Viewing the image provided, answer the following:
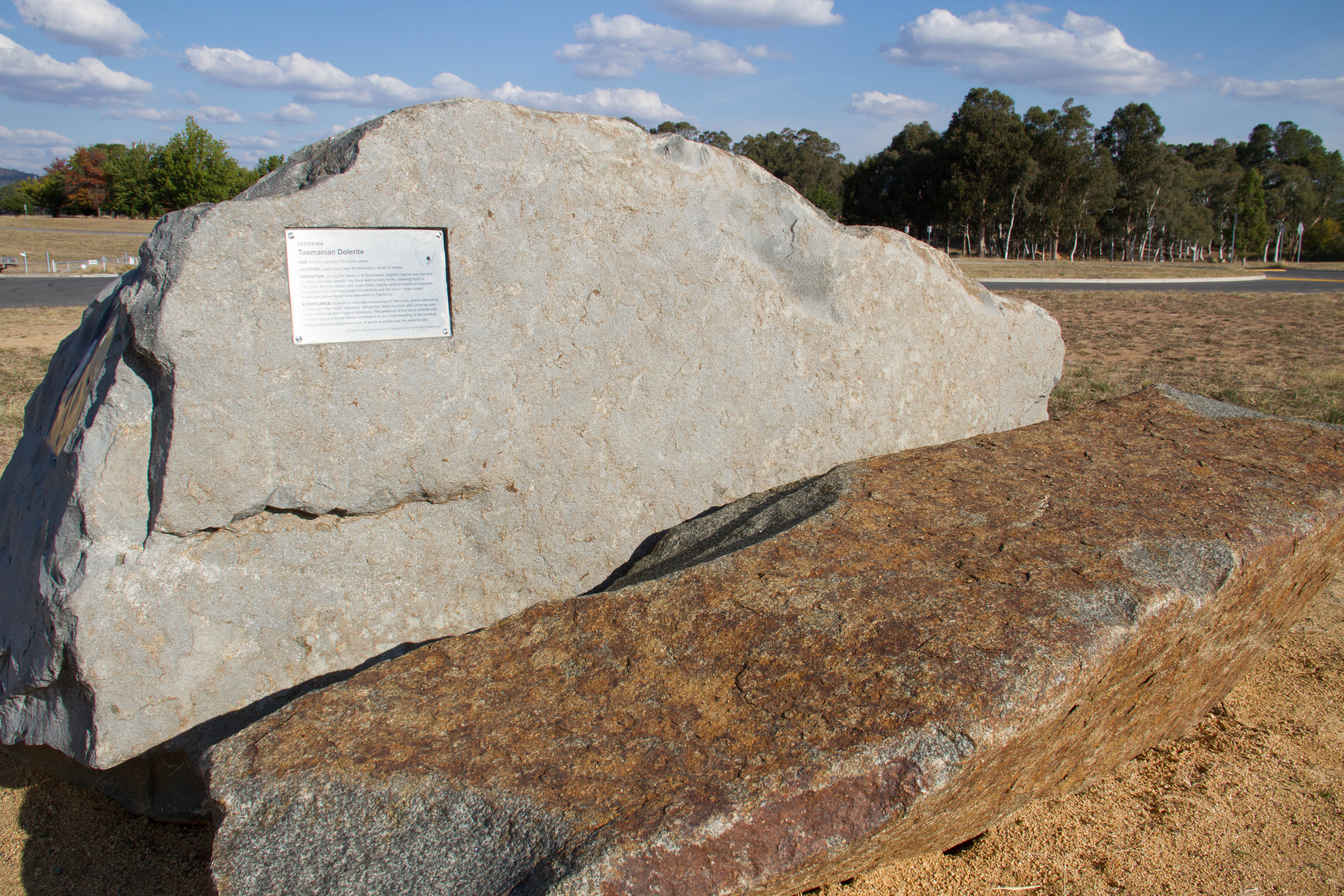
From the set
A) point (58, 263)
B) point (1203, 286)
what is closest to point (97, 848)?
point (1203, 286)

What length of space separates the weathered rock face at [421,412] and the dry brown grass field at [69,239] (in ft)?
54.9

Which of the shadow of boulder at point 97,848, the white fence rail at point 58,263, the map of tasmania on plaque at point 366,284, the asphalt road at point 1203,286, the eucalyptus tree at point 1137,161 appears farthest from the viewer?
the eucalyptus tree at point 1137,161

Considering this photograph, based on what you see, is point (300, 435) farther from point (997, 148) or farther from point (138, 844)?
point (997, 148)

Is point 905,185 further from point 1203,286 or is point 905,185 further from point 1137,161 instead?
point 1203,286

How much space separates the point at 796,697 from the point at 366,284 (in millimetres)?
1725

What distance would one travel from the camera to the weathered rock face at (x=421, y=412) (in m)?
2.30

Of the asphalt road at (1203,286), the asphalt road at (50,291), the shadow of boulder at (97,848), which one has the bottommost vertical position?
the shadow of boulder at (97,848)

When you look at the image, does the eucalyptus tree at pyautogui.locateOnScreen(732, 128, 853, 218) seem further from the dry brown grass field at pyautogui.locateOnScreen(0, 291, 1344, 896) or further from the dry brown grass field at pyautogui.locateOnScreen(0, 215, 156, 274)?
the dry brown grass field at pyautogui.locateOnScreen(0, 291, 1344, 896)

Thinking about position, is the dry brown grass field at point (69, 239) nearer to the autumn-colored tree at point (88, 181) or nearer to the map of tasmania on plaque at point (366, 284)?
the autumn-colored tree at point (88, 181)

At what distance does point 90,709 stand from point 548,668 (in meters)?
1.32

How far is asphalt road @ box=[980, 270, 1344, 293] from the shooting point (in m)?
18.4

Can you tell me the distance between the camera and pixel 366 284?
253cm

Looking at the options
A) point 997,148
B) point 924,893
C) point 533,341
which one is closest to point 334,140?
point 533,341

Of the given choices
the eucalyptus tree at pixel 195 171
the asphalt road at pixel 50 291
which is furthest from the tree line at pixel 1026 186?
the asphalt road at pixel 50 291
